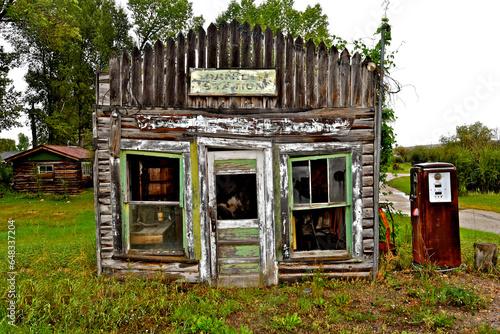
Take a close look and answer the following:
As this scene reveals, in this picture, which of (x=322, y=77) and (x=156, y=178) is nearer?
(x=322, y=77)

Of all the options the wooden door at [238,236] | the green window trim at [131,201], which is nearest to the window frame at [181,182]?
the green window trim at [131,201]

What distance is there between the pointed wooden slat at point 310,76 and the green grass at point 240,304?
273cm

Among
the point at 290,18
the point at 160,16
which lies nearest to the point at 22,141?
the point at 160,16

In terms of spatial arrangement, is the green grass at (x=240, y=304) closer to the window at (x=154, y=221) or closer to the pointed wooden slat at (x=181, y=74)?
the window at (x=154, y=221)

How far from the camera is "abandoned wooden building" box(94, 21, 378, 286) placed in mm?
4742

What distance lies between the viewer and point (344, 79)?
489 cm

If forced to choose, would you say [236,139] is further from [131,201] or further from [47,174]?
[47,174]

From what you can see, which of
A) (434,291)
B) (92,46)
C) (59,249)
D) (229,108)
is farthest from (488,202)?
(92,46)

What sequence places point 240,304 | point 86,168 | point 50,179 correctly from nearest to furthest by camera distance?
point 240,304 → point 50,179 → point 86,168

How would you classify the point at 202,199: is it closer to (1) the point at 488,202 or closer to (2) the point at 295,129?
(2) the point at 295,129

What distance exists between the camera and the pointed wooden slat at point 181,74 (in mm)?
4797

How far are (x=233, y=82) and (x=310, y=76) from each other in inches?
48.8

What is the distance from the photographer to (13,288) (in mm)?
3898

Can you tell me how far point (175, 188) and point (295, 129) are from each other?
135 inches
